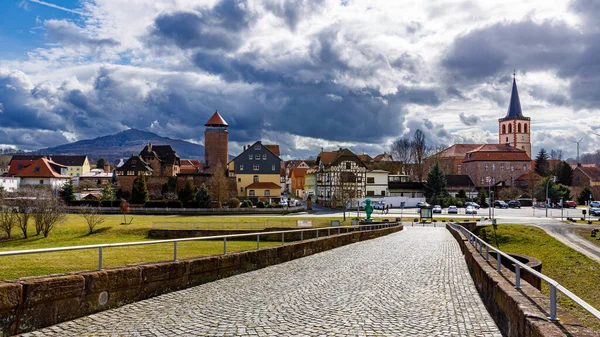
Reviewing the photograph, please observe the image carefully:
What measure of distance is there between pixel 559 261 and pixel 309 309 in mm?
31621

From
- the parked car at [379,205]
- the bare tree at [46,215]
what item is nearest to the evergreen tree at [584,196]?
the parked car at [379,205]

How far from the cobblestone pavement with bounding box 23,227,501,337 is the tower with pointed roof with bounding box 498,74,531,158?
495 feet

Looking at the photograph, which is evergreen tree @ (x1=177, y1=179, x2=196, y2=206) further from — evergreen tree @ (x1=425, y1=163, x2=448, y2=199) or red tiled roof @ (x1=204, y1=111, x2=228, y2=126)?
evergreen tree @ (x1=425, y1=163, x2=448, y2=199)

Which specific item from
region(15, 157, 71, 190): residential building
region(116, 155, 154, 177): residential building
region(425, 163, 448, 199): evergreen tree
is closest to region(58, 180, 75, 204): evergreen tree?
region(116, 155, 154, 177): residential building

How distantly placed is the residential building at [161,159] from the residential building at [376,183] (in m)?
46.1

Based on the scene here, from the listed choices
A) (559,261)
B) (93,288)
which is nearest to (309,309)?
(93,288)

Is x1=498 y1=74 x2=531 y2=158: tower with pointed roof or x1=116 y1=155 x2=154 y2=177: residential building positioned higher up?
x1=498 y1=74 x2=531 y2=158: tower with pointed roof

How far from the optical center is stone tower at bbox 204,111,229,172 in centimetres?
10788

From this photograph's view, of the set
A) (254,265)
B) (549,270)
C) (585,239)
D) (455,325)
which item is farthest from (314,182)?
(455,325)

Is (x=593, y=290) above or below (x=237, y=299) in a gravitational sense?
below

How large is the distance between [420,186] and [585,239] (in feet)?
177

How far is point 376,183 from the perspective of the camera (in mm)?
94500

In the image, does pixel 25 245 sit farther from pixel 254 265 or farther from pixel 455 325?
pixel 455 325

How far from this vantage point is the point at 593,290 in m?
25.5
